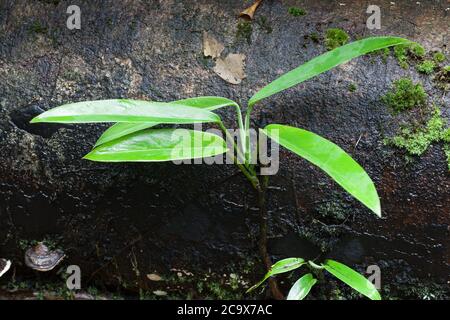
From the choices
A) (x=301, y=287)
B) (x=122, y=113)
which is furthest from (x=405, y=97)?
(x=122, y=113)

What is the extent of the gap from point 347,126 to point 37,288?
41.4 inches

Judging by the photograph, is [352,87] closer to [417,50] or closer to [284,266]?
[417,50]

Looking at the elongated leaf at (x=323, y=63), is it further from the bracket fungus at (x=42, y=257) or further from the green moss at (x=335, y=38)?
the bracket fungus at (x=42, y=257)

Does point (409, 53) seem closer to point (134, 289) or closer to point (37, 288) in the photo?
point (134, 289)

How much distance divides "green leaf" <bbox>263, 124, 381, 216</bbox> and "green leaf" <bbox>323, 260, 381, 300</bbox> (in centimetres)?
32

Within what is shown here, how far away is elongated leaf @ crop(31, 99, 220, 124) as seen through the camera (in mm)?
1058

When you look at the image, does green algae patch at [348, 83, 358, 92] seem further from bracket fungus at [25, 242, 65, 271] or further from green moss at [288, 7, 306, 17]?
bracket fungus at [25, 242, 65, 271]

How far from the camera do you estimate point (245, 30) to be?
1365 mm

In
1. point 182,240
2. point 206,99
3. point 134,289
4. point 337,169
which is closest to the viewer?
point 337,169

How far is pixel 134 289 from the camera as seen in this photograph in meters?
1.50

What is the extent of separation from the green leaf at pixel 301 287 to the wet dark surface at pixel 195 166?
66 mm

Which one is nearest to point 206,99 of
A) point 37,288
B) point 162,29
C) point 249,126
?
point 249,126

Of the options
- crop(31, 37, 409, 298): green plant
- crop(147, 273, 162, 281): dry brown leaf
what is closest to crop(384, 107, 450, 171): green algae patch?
crop(31, 37, 409, 298): green plant

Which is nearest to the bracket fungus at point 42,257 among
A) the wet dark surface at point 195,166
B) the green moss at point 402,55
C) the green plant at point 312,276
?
the wet dark surface at point 195,166
